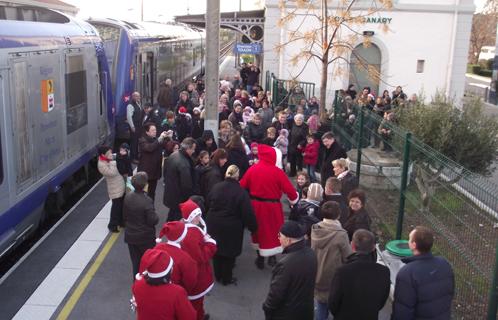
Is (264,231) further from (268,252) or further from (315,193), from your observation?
(315,193)

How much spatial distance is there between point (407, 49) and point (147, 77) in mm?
10119

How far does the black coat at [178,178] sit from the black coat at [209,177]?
153 mm

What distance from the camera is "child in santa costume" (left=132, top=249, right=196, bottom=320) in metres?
Result: 4.36

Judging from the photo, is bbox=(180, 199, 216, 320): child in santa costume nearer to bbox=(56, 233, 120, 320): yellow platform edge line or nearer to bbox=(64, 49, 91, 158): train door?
bbox=(56, 233, 120, 320): yellow platform edge line

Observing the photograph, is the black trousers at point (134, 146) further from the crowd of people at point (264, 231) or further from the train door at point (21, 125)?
the train door at point (21, 125)

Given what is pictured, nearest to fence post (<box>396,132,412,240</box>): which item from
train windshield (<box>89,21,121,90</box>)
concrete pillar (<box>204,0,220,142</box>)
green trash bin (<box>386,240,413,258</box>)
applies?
green trash bin (<box>386,240,413,258</box>)

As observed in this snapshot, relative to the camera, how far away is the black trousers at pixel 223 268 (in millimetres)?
7355

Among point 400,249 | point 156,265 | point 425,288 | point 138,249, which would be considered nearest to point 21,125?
point 138,249

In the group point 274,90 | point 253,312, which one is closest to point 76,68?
point 253,312

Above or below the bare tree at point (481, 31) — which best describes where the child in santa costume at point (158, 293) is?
below

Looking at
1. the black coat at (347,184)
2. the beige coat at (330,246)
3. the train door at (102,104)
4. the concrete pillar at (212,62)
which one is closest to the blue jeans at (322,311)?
the beige coat at (330,246)

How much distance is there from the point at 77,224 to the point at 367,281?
597 centimetres

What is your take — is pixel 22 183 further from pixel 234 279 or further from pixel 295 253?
pixel 295 253

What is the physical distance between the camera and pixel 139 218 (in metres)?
6.63
